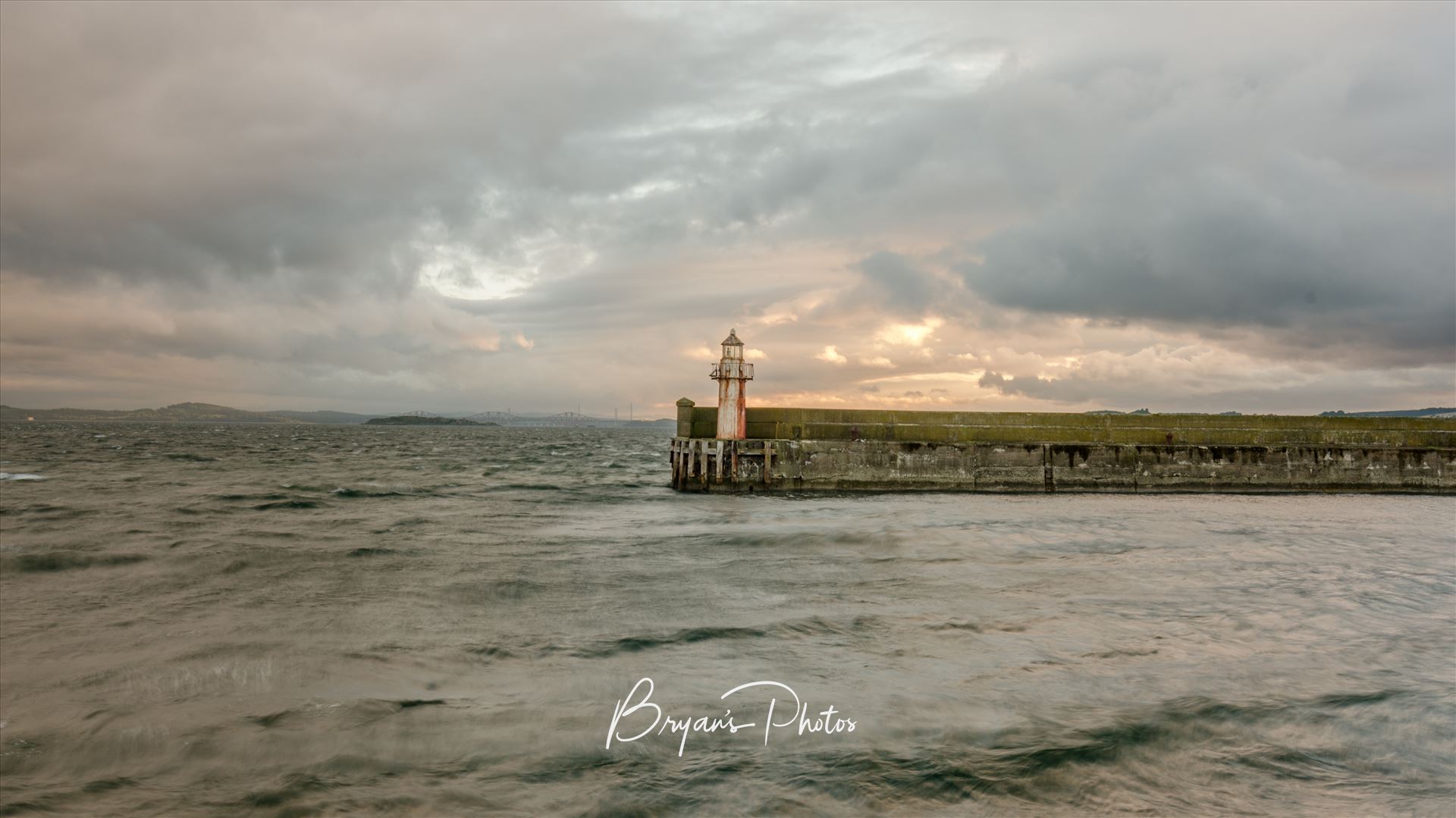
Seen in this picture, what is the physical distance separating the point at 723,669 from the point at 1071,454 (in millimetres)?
25668

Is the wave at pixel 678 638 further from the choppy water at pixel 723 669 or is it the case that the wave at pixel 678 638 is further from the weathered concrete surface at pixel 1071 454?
the weathered concrete surface at pixel 1071 454

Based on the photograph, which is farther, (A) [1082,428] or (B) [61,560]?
(A) [1082,428]

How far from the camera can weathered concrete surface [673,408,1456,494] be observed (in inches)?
1120

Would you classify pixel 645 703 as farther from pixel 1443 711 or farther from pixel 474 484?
pixel 474 484

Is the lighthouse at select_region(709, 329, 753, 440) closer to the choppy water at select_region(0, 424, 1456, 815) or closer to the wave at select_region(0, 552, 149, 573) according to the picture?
the choppy water at select_region(0, 424, 1456, 815)

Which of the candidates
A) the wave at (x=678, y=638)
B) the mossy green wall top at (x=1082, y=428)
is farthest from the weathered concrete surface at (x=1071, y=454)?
the wave at (x=678, y=638)

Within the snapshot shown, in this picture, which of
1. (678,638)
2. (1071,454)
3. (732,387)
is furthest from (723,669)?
(1071,454)

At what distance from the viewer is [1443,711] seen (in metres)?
6.81

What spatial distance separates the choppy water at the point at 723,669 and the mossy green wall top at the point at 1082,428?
10916 mm

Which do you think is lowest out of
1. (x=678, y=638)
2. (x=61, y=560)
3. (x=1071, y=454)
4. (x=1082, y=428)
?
(x=61, y=560)

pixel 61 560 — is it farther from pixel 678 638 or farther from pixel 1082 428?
pixel 1082 428

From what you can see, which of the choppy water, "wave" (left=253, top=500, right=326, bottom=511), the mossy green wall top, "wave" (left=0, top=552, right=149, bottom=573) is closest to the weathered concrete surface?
the mossy green wall top

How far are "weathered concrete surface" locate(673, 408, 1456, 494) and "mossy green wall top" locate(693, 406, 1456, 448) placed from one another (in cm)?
4

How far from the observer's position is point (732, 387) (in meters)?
27.2
